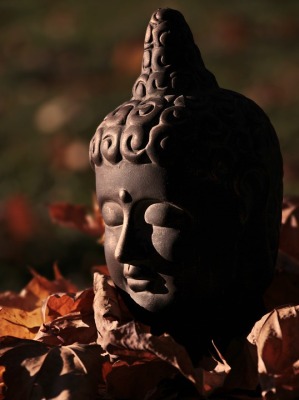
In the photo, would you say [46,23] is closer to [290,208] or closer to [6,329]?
[290,208]

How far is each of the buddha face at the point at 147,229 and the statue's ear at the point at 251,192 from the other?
0.42 feet

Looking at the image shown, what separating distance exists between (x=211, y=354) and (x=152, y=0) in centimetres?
530

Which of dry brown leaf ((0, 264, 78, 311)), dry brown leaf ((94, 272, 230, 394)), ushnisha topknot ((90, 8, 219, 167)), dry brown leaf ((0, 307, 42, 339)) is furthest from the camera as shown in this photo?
dry brown leaf ((0, 264, 78, 311))

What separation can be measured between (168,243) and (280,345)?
33 cm

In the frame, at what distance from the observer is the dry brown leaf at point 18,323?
7.51 ft

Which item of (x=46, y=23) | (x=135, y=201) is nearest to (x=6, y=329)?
(x=135, y=201)

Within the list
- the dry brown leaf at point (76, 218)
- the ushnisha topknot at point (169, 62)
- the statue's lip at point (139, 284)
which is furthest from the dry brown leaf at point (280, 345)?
the dry brown leaf at point (76, 218)

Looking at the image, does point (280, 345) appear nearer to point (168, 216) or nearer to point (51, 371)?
point (168, 216)

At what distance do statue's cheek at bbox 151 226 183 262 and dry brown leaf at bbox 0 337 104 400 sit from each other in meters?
0.26

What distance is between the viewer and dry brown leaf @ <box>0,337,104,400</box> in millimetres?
1903

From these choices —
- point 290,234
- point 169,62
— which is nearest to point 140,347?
point 169,62

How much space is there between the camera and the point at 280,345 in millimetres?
1959

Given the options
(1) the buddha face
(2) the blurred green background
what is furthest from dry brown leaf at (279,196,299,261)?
(2) the blurred green background

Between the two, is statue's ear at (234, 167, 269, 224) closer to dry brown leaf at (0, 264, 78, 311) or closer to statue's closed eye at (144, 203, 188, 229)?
statue's closed eye at (144, 203, 188, 229)
